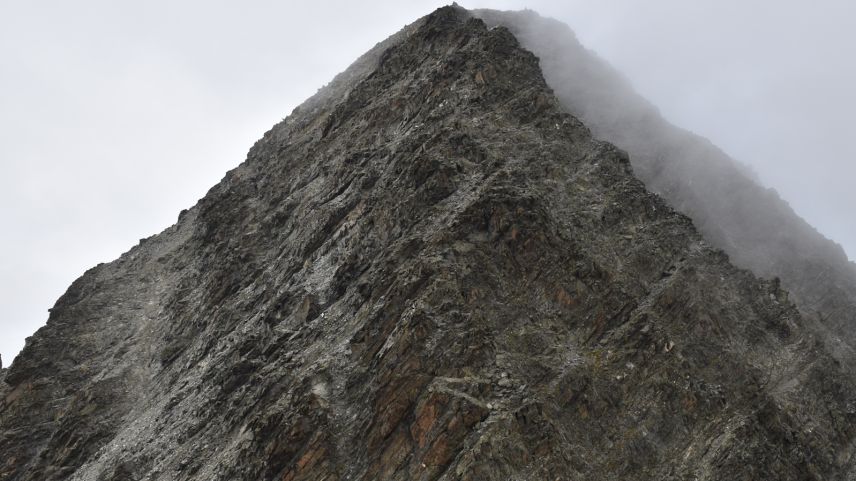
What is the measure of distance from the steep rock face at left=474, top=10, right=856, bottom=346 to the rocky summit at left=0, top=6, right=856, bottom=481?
8076 millimetres

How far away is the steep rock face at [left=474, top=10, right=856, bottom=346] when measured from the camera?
41.7 m

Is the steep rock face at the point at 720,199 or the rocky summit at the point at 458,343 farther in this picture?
the steep rock face at the point at 720,199

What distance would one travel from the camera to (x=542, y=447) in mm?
22469

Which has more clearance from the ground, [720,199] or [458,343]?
[458,343]

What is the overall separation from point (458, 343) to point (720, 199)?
3019 centimetres

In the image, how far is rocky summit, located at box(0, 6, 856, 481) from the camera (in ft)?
78.1

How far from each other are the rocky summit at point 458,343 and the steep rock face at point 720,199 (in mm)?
8076

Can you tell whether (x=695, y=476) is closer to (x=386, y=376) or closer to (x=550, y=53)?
(x=386, y=376)

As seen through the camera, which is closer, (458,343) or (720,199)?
(458,343)

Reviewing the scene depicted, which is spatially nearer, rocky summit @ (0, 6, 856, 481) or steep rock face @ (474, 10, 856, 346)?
rocky summit @ (0, 6, 856, 481)

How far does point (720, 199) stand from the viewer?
47.8m

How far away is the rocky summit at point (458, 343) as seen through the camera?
23.8 metres

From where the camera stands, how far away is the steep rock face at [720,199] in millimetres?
41688

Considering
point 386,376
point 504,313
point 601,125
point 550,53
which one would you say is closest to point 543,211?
point 504,313
